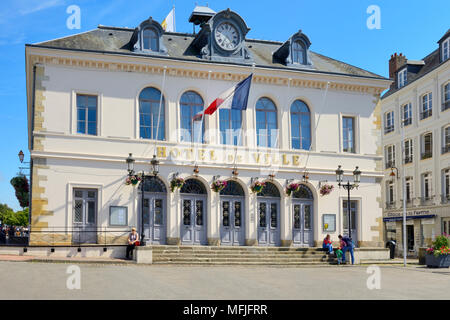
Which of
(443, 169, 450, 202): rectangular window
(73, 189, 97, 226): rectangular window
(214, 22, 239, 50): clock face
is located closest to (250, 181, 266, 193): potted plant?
(214, 22, 239, 50): clock face

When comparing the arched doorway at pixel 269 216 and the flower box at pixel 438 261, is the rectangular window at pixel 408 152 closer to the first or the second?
the arched doorway at pixel 269 216

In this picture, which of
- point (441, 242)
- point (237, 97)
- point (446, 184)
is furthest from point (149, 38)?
point (446, 184)

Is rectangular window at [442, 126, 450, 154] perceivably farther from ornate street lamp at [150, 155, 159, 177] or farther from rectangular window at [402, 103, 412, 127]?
ornate street lamp at [150, 155, 159, 177]

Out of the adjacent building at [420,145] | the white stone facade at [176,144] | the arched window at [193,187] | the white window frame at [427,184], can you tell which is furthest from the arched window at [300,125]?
the white window frame at [427,184]

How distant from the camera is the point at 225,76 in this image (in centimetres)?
2611

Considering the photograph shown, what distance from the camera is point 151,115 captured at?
2506 centimetres

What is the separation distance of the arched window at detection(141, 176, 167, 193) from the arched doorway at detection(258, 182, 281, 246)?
4.32 meters

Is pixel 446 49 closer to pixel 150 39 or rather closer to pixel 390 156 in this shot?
pixel 390 156

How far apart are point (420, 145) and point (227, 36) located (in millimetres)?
18490

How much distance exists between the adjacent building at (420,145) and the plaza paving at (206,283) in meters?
16.7

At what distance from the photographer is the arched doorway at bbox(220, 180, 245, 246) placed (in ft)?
84.2

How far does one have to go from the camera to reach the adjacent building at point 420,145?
1443 inches
